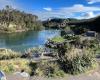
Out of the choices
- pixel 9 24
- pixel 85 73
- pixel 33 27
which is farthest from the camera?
pixel 33 27

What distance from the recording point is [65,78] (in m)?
12.8

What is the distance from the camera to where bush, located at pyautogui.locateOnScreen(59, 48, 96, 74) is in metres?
13.7

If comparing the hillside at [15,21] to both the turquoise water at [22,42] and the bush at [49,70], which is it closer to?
the turquoise water at [22,42]

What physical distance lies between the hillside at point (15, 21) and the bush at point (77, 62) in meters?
97.5

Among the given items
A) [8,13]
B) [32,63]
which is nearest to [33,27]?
[8,13]

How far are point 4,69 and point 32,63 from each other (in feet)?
6.47

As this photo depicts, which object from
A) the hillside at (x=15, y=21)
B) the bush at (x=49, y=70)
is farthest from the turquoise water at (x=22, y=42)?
the hillside at (x=15, y=21)

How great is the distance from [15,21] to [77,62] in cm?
11297

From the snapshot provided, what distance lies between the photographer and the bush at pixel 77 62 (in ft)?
44.9

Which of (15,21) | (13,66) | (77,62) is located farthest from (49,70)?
(15,21)

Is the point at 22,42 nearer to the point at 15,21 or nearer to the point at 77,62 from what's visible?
the point at 77,62

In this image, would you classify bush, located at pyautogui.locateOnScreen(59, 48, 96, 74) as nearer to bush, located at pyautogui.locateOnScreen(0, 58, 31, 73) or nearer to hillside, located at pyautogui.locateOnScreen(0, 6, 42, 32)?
bush, located at pyautogui.locateOnScreen(0, 58, 31, 73)

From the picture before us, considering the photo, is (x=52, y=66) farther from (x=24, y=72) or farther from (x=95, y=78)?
(x=95, y=78)

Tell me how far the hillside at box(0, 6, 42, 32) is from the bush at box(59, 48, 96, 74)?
3838 inches
